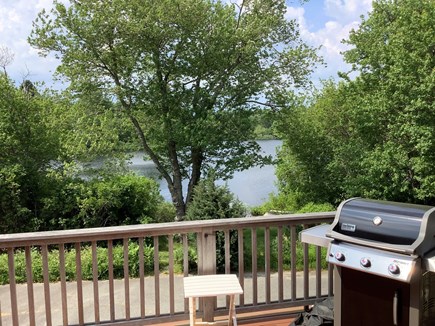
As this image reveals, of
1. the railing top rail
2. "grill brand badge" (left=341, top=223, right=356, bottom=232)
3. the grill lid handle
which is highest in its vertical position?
"grill brand badge" (left=341, top=223, right=356, bottom=232)

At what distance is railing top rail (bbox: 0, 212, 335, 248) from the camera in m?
2.40

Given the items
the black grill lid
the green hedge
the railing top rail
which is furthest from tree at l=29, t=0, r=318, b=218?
the black grill lid

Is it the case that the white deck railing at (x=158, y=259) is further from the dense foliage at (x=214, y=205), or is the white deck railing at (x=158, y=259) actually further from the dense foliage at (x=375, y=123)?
the dense foliage at (x=375, y=123)

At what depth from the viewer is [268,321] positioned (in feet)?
9.39

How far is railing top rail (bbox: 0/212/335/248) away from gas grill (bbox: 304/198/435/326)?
0.82 m

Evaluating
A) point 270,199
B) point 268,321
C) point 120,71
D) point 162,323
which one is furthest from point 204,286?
point 270,199

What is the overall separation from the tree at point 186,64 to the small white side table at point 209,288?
7.00 m

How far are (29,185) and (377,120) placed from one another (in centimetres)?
821

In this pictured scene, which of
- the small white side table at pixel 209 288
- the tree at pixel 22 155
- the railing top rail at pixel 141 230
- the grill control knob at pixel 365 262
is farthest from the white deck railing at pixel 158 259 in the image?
the tree at pixel 22 155

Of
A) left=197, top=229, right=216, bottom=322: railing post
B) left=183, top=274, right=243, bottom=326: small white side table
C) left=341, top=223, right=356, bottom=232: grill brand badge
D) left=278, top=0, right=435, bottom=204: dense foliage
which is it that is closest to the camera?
left=341, top=223, right=356, bottom=232: grill brand badge

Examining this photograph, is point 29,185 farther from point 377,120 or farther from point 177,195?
point 377,120

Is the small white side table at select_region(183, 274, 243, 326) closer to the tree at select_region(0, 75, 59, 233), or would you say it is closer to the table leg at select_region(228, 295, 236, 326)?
the table leg at select_region(228, 295, 236, 326)

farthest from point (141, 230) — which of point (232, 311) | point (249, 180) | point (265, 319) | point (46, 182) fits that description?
point (249, 180)

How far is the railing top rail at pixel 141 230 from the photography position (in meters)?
2.40
